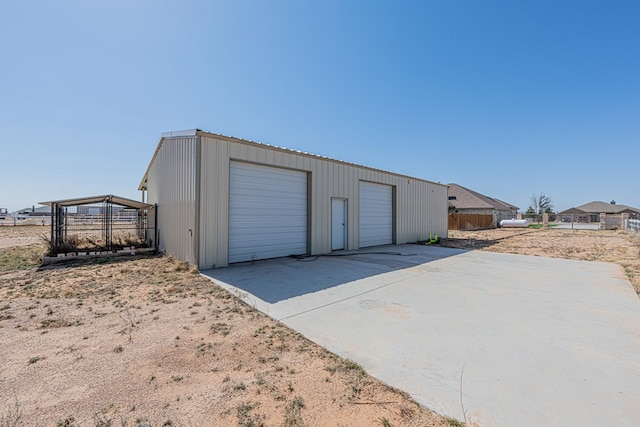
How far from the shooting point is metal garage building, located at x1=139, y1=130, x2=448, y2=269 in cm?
677

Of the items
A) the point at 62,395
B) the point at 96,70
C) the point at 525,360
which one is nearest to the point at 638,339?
the point at 525,360

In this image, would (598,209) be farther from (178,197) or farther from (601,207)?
(178,197)

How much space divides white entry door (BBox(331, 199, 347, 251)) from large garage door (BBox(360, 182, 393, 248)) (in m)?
1.09

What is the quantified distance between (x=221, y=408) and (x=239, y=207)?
19.5 ft

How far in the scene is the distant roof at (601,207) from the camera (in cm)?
5394

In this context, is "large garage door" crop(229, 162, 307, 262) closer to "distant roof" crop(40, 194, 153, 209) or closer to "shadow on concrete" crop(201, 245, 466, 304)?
"shadow on concrete" crop(201, 245, 466, 304)

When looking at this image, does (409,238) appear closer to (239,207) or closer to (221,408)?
(239,207)

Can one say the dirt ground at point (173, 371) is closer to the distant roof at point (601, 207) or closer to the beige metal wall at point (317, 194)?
the beige metal wall at point (317, 194)

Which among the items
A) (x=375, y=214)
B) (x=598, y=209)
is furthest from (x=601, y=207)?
(x=375, y=214)

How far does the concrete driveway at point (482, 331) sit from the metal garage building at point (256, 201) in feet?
4.14

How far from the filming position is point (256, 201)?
787 cm

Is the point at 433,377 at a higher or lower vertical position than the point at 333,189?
lower

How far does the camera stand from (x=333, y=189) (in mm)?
9812

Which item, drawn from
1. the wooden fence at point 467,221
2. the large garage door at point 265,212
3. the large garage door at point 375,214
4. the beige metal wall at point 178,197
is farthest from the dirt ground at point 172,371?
the wooden fence at point 467,221
